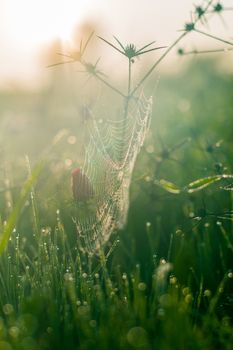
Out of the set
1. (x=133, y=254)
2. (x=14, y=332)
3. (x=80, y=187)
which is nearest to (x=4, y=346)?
(x=14, y=332)

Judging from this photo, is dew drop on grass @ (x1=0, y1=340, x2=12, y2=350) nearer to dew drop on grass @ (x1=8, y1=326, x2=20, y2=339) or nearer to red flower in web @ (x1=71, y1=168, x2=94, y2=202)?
dew drop on grass @ (x1=8, y1=326, x2=20, y2=339)

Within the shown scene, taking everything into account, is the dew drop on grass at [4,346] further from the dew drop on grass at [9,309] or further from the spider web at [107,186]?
the spider web at [107,186]

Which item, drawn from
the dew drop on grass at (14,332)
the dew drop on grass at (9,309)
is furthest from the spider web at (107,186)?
the dew drop on grass at (14,332)

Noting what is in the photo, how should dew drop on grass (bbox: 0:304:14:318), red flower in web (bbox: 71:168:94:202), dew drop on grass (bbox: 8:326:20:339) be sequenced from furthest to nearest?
red flower in web (bbox: 71:168:94:202)
dew drop on grass (bbox: 0:304:14:318)
dew drop on grass (bbox: 8:326:20:339)

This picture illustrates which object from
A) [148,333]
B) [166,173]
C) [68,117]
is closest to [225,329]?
[148,333]

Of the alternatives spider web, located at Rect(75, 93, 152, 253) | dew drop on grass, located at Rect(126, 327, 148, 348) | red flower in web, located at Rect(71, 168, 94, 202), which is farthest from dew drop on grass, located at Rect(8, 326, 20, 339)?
red flower in web, located at Rect(71, 168, 94, 202)

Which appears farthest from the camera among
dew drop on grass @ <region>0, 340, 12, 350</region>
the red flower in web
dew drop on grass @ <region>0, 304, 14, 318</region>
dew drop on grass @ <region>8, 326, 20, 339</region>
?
the red flower in web

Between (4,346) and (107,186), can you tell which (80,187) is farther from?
(4,346)

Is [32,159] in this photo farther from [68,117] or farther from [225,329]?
[225,329]
